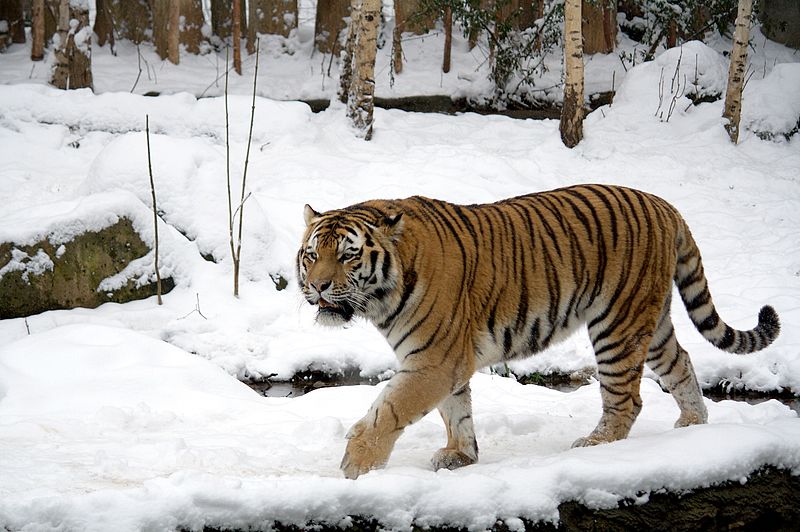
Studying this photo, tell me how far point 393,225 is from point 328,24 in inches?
485

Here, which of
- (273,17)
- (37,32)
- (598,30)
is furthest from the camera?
(273,17)

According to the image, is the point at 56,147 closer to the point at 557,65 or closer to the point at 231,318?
the point at 231,318

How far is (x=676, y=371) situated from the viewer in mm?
4781

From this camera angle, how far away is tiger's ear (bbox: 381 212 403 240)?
3.96 metres

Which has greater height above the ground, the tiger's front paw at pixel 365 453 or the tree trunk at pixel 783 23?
the tree trunk at pixel 783 23

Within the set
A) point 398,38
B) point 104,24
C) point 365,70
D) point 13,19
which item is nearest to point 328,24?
point 398,38

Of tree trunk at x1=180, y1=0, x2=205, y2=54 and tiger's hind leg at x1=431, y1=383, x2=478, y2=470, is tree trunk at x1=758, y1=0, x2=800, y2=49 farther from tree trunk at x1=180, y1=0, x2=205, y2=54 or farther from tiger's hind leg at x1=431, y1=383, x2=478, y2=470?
tiger's hind leg at x1=431, y1=383, x2=478, y2=470

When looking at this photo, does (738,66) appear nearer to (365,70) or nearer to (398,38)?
(365,70)

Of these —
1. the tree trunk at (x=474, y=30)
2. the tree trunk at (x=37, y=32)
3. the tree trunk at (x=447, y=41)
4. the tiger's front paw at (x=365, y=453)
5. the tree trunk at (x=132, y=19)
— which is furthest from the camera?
the tree trunk at (x=132, y=19)

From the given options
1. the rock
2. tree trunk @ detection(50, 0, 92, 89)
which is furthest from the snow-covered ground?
tree trunk @ detection(50, 0, 92, 89)

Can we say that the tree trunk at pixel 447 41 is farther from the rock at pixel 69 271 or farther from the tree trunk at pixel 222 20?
the rock at pixel 69 271

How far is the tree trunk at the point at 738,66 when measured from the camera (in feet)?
36.6

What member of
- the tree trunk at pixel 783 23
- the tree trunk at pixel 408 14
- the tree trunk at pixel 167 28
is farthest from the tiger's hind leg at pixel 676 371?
the tree trunk at pixel 783 23

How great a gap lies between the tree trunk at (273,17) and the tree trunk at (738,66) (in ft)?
26.0
